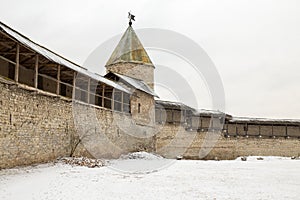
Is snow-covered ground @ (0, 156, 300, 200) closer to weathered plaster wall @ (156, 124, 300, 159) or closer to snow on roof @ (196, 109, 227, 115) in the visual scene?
weathered plaster wall @ (156, 124, 300, 159)

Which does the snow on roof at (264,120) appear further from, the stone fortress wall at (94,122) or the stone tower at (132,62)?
the stone tower at (132,62)

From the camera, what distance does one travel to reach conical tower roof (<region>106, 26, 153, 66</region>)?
26422 millimetres

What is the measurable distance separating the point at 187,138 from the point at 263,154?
6860 mm

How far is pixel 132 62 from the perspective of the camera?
2617 cm

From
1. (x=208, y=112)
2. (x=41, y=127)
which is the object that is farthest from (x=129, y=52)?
(x=41, y=127)

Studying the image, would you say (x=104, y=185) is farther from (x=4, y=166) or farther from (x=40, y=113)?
(x=40, y=113)

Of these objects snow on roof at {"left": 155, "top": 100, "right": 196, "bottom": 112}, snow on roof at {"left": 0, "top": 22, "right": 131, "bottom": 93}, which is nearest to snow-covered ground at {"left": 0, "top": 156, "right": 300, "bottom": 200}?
snow on roof at {"left": 0, "top": 22, "right": 131, "bottom": 93}

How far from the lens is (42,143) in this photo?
37.0 ft

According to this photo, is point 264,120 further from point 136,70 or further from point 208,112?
point 136,70

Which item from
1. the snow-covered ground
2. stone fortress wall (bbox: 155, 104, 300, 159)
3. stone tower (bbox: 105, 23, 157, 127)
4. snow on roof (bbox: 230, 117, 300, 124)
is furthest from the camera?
snow on roof (bbox: 230, 117, 300, 124)

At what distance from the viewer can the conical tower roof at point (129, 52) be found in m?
26.4

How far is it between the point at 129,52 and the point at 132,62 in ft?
3.17

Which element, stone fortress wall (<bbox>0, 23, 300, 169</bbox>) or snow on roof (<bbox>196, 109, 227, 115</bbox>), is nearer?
stone fortress wall (<bbox>0, 23, 300, 169</bbox>)

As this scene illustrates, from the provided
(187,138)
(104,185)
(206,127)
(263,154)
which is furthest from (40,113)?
(263,154)
